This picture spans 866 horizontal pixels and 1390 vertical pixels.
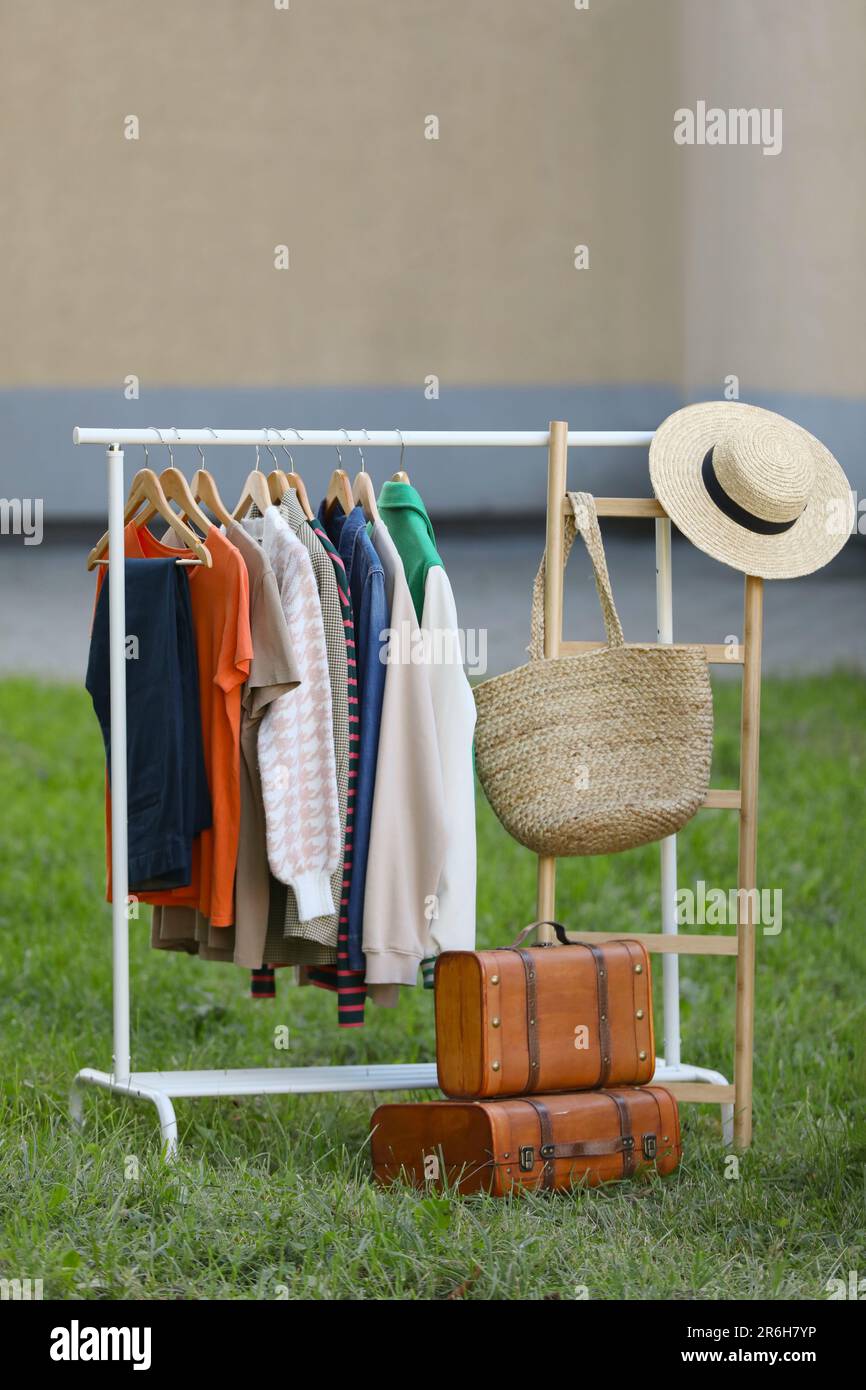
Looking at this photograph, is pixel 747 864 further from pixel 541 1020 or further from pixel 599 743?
pixel 541 1020

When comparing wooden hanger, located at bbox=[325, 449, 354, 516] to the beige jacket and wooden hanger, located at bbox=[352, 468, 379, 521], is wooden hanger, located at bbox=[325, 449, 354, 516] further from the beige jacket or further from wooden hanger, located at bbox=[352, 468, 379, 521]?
the beige jacket

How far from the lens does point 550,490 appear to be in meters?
4.23

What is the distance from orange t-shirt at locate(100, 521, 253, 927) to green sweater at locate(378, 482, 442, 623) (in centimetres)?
46

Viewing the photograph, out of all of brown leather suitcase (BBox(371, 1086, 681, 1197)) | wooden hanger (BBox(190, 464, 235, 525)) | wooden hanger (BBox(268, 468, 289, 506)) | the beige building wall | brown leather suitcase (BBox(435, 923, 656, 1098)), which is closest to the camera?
brown leather suitcase (BBox(371, 1086, 681, 1197))

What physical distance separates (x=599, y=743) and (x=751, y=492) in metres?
0.81

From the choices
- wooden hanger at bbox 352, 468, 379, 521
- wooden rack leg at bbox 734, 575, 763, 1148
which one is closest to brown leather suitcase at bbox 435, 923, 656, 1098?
wooden rack leg at bbox 734, 575, 763, 1148

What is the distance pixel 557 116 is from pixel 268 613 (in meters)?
7.20

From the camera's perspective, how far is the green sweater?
4031 mm

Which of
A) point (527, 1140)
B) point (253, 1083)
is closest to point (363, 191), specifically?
point (253, 1083)

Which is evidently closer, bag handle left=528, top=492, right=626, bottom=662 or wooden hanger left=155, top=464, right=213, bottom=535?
wooden hanger left=155, top=464, right=213, bottom=535

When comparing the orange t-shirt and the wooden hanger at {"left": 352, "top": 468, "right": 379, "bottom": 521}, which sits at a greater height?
the wooden hanger at {"left": 352, "top": 468, "right": 379, "bottom": 521}

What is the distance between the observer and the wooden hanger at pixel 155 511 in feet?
12.6

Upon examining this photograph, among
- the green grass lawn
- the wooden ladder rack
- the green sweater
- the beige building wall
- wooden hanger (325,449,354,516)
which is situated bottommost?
the green grass lawn

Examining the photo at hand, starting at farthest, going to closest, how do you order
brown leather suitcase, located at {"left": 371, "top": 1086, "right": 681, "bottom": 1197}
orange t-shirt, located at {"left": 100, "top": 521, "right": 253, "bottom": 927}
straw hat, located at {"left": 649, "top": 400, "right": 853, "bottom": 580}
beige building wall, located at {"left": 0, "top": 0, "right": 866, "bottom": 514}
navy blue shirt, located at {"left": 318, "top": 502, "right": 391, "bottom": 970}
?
1. beige building wall, located at {"left": 0, "top": 0, "right": 866, "bottom": 514}
2. straw hat, located at {"left": 649, "top": 400, "right": 853, "bottom": 580}
3. navy blue shirt, located at {"left": 318, "top": 502, "right": 391, "bottom": 970}
4. orange t-shirt, located at {"left": 100, "top": 521, "right": 253, "bottom": 927}
5. brown leather suitcase, located at {"left": 371, "top": 1086, "right": 681, "bottom": 1197}
